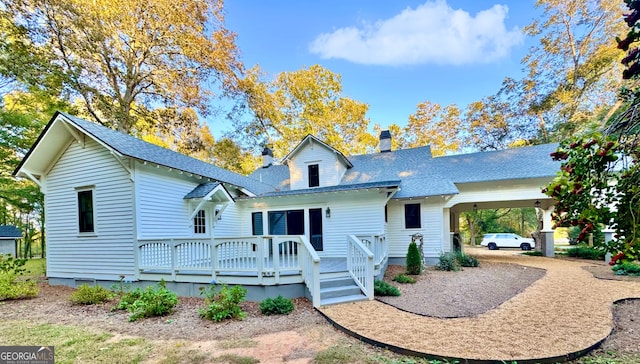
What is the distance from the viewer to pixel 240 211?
43.1 feet

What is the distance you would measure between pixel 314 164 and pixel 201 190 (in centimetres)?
598

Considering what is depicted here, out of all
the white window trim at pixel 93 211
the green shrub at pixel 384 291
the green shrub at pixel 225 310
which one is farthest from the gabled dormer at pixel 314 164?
the green shrub at pixel 225 310

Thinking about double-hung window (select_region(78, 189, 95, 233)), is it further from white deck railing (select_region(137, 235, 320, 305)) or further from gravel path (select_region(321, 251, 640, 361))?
gravel path (select_region(321, 251, 640, 361))

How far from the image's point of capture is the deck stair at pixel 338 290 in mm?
6523

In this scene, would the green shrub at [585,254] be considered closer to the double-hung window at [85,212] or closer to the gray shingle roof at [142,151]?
the gray shingle roof at [142,151]

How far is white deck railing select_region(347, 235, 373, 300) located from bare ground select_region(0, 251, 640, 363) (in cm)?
54

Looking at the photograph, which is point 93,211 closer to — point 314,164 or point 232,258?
point 232,258

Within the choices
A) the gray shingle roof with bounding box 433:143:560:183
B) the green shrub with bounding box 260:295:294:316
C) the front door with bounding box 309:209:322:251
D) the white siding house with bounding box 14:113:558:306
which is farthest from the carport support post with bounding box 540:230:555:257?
the green shrub with bounding box 260:295:294:316

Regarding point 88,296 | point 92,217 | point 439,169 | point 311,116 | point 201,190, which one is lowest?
point 88,296

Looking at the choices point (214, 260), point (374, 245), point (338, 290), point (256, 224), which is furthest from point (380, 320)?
point (256, 224)

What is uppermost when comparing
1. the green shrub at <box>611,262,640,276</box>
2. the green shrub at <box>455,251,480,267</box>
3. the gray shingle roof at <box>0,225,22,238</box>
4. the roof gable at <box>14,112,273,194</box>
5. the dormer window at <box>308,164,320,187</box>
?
the roof gable at <box>14,112,273,194</box>

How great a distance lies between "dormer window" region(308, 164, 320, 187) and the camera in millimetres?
14438

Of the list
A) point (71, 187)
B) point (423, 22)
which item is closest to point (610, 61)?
point (423, 22)

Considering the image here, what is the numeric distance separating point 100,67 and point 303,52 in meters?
14.2
